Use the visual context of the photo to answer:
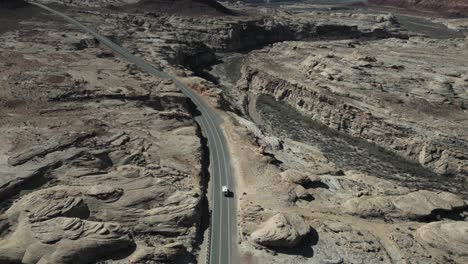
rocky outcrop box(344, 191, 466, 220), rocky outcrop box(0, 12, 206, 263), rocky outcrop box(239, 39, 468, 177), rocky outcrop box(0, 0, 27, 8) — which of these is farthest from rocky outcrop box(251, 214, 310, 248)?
rocky outcrop box(0, 0, 27, 8)

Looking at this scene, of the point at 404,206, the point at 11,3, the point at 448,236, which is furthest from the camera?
the point at 11,3

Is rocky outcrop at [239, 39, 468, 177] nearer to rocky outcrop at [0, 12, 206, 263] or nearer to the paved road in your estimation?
the paved road

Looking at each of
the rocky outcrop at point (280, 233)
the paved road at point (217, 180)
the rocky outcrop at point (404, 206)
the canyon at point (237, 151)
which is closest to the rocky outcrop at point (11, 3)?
the canyon at point (237, 151)

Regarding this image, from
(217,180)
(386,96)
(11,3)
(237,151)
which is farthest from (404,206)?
(11,3)

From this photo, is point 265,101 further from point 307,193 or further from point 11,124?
point 11,124

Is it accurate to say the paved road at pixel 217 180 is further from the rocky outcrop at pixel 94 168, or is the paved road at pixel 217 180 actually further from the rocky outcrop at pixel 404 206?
the rocky outcrop at pixel 404 206

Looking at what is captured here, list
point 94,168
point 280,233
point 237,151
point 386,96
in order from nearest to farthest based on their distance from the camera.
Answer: point 280,233
point 94,168
point 237,151
point 386,96

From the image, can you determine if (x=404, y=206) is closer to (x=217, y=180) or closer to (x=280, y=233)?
(x=280, y=233)

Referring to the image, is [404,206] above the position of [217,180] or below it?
above
